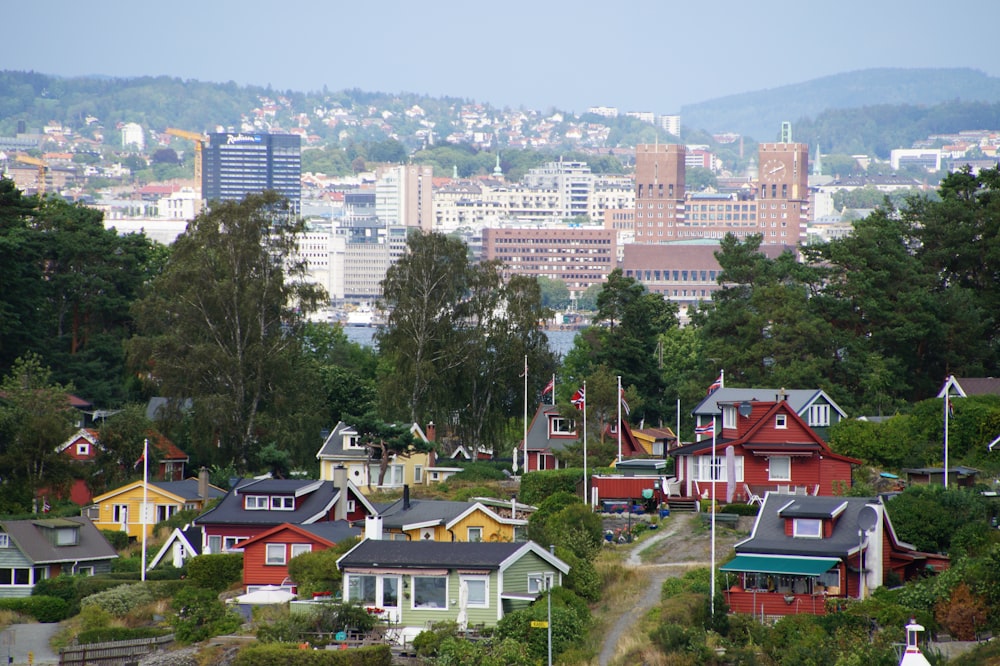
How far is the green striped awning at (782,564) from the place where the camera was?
1398 inches

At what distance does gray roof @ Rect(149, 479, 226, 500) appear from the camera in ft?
175

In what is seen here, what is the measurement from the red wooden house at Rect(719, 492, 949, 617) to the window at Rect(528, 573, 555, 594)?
3.73 metres

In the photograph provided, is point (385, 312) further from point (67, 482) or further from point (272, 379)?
point (67, 482)

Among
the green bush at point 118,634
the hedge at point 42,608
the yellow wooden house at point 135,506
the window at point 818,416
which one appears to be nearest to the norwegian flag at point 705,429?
the window at point 818,416

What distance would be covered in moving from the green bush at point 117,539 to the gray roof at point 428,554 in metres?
14.9

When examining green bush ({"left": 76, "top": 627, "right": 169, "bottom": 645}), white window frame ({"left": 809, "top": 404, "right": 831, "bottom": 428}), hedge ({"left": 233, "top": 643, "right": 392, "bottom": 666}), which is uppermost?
white window frame ({"left": 809, "top": 404, "right": 831, "bottom": 428})

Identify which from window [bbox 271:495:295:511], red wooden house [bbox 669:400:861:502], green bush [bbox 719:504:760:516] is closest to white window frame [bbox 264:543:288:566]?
window [bbox 271:495:295:511]

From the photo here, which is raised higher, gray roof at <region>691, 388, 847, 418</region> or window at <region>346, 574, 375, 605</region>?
gray roof at <region>691, 388, 847, 418</region>

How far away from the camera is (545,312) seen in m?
68.6

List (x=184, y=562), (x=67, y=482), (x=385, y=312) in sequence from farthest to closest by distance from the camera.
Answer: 1. (x=385, y=312)
2. (x=67, y=482)
3. (x=184, y=562)

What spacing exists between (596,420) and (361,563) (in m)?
22.2

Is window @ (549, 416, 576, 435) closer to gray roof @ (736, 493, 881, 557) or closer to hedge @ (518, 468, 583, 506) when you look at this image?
hedge @ (518, 468, 583, 506)

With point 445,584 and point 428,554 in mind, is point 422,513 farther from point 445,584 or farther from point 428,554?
point 445,584

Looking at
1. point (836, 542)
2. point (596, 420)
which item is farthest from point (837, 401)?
point (836, 542)
